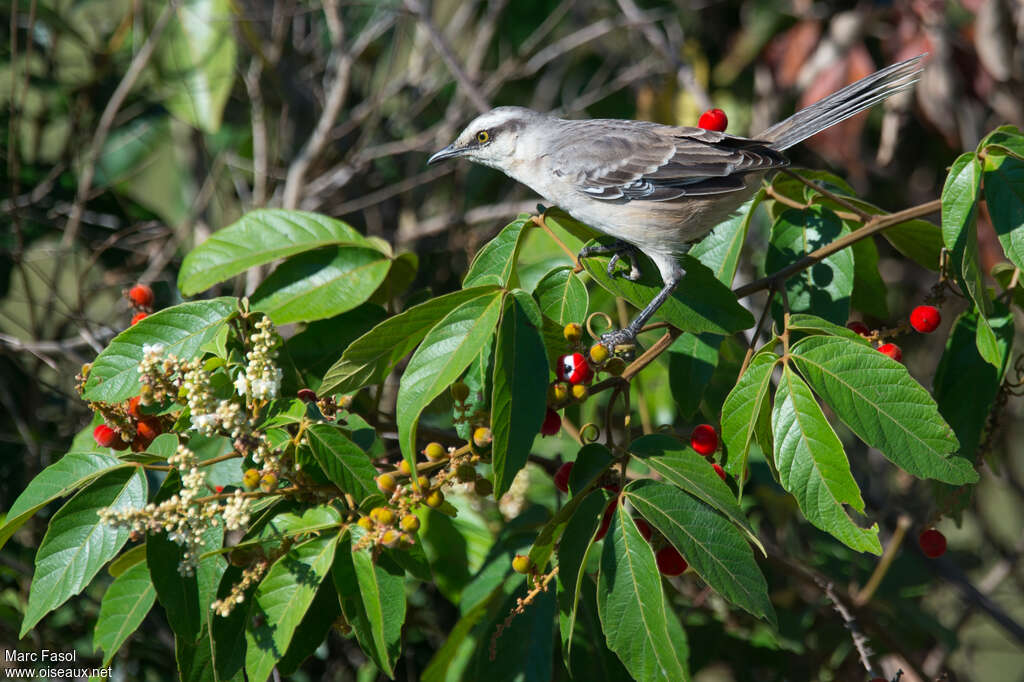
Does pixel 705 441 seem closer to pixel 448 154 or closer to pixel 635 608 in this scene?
pixel 635 608

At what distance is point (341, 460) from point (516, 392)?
45 centimetres

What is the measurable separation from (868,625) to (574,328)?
6.41 ft

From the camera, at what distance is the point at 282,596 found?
200 cm

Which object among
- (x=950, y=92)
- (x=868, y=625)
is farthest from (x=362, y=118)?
(x=868, y=625)

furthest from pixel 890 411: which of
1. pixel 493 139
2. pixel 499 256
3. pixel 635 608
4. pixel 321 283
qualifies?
pixel 493 139

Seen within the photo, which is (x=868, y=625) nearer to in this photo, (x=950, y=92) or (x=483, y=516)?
(x=483, y=516)

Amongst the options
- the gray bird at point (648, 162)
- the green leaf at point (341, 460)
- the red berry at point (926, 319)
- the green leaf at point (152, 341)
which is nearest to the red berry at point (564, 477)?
the green leaf at point (341, 460)

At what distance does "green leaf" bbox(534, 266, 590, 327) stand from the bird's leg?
3.3 inches

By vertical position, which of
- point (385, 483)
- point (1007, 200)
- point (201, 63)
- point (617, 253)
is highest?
point (1007, 200)

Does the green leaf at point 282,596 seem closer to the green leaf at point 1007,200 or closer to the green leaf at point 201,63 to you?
the green leaf at point 1007,200

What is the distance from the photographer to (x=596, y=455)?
2.21 metres

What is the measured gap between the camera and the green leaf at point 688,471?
1.97m

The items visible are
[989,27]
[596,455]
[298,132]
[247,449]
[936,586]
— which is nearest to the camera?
[247,449]

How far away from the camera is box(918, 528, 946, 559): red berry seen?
2.63m
